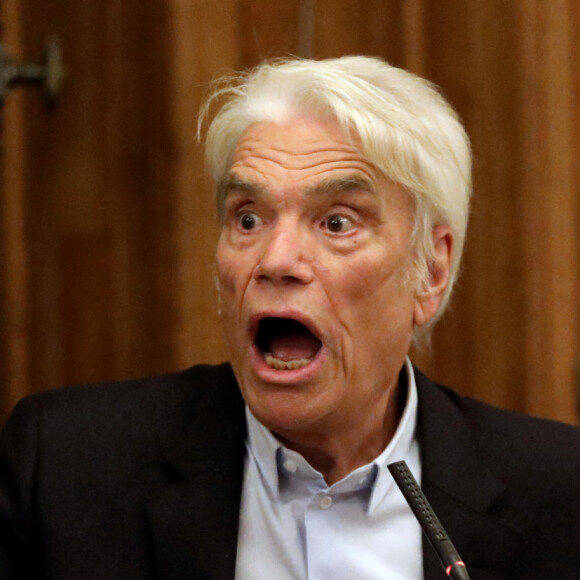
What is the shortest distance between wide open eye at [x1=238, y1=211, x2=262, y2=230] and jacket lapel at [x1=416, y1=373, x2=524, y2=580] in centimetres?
41

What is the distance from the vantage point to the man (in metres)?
1.23

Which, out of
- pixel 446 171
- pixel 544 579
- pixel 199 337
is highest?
pixel 446 171

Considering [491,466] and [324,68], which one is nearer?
[324,68]

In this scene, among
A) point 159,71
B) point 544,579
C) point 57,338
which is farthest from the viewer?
point 57,338

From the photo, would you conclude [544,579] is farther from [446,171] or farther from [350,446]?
[446,171]

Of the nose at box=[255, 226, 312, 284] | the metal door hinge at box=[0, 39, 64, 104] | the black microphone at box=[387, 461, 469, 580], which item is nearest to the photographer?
the black microphone at box=[387, 461, 469, 580]

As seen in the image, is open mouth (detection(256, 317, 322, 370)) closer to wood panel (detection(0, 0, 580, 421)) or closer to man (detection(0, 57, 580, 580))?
man (detection(0, 57, 580, 580))

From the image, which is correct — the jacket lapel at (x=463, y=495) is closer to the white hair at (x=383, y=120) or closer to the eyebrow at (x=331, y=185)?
the white hair at (x=383, y=120)

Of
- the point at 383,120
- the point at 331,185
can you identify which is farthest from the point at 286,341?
the point at 383,120

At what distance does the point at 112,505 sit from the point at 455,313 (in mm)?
804

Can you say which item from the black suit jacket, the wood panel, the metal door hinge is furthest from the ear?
the metal door hinge

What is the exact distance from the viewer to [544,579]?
133 centimetres

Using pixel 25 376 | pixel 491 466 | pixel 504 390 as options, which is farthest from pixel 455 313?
pixel 25 376

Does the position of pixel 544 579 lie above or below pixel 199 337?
below
